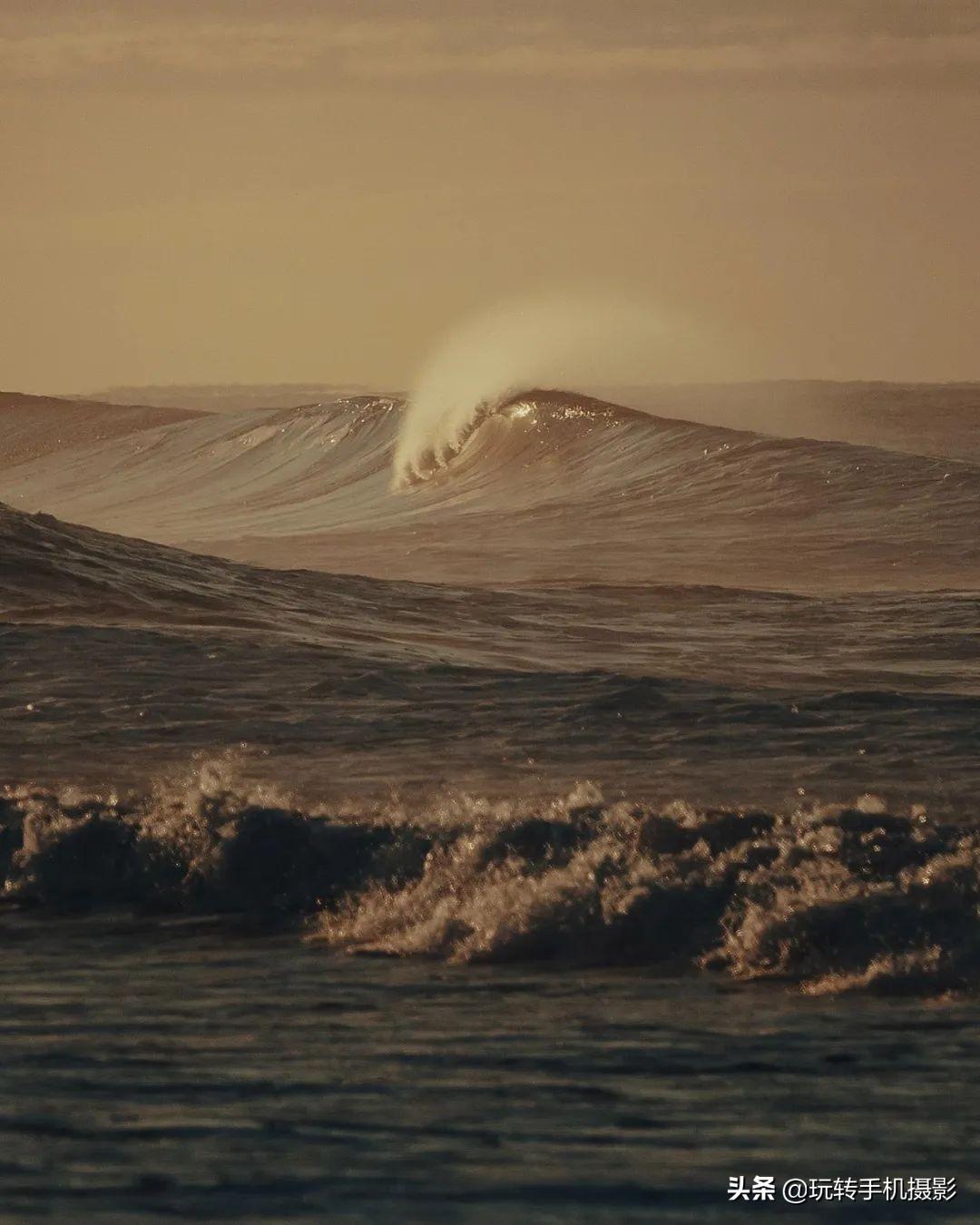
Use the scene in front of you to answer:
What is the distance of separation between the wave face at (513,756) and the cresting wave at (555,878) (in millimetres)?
13

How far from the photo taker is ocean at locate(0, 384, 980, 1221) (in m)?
4.59

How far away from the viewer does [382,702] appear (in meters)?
10.3

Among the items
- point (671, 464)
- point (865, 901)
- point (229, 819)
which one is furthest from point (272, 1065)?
point (671, 464)

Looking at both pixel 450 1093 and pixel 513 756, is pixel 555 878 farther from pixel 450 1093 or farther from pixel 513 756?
pixel 513 756

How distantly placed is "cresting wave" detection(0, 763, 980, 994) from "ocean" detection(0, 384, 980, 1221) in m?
0.02

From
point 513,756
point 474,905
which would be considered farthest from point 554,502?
point 474,905

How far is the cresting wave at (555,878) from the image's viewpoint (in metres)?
6.27

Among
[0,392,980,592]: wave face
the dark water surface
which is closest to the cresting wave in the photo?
the dark water surface

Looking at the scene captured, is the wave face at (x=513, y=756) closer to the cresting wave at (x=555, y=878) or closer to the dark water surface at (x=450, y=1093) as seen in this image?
the cresting wave at (x=555, y=878)

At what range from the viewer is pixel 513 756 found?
29.4ft

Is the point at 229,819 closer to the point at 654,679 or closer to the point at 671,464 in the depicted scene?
→ the point at 654,679

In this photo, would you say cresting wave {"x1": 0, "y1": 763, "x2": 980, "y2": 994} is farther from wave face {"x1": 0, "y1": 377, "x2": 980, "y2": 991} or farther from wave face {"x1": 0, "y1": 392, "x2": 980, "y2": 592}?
wave face {"x1": 0, "y1": 392, "x2": 980, "y2": 592}

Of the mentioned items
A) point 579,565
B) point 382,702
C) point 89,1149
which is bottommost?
point 89,1149

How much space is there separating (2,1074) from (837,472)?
2444 centimetres
